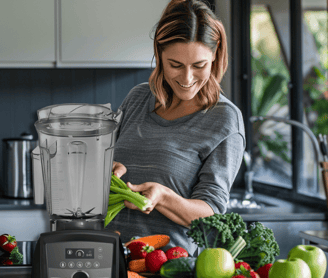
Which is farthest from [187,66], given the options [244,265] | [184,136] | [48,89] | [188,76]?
[48,89]

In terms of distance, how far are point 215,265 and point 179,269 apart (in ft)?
0.21

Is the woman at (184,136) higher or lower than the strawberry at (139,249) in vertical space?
higher

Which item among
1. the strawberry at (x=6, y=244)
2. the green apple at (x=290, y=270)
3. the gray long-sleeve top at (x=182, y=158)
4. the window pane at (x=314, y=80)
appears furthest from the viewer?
the window pane at (x=314, y=80)

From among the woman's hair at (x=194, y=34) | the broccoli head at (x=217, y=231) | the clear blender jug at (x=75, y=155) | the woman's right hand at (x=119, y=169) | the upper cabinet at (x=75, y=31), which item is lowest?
the broccoli head at (x=217, y=231)

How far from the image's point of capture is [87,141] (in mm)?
754

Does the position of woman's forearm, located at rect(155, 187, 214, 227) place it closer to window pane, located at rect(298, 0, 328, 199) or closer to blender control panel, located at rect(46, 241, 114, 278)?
blender control panel, located at rect(46, 241, 114, 278)

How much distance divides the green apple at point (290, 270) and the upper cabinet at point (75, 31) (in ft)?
6.20

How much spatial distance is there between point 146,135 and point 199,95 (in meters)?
0.19

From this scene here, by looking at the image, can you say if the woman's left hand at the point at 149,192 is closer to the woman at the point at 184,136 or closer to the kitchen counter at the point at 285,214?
the woman at the point at 184,136

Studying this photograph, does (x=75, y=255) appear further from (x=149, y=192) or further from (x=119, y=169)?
(x=119, y=169)

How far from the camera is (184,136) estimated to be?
1.15m

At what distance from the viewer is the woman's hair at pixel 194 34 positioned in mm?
1062

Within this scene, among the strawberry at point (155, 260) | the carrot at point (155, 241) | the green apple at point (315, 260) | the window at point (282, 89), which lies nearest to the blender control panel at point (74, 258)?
the strawberry at point (155, 260)

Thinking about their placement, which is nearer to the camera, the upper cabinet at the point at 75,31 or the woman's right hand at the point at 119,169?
the woman's right hand at the point at 119,169
